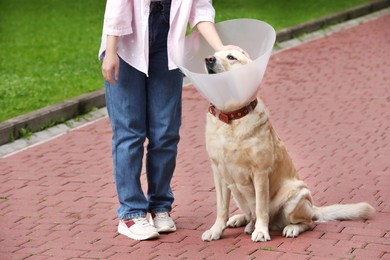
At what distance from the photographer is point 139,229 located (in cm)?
630

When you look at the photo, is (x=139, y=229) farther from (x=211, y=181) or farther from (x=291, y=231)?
(x=211, y=181)

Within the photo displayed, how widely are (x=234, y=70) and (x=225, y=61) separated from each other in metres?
0.17

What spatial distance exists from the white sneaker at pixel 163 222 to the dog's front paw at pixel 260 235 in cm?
60

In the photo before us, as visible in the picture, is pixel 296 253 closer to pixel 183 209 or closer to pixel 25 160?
pixel 183 209

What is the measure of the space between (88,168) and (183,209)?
5.43 feet

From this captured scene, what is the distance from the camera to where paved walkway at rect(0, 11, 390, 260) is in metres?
6.09

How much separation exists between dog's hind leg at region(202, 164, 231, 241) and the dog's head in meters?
0.73

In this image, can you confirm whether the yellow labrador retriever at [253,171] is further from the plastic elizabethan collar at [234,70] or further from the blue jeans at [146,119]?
the blue jeans at [146,119]

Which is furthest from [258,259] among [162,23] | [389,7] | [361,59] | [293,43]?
[389,7]

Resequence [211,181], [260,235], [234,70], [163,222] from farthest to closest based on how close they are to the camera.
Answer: [211,181] → [163,222] → [260,235] → [234,70]

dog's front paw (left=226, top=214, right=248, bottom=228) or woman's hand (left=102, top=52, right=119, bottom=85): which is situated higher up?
woman's hand (left=102, top=52, right=119, bottom=85)

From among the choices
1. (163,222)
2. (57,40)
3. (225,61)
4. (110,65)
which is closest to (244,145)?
(225,61)

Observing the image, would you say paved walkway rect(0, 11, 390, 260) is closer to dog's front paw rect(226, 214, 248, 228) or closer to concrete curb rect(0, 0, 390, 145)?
dog's front paw rect(226, 214, 248, 228)

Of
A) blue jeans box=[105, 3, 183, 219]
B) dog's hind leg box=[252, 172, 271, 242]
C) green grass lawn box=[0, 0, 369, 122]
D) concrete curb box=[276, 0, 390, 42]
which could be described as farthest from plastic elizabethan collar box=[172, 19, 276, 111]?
concrete curb box=[276, 0, 390, 42]
